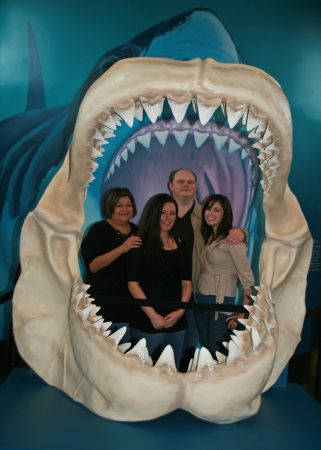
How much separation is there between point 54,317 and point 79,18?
2541 mm

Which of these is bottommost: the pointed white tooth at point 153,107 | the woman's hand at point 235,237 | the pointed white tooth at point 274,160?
the woman's hand at point 235,237

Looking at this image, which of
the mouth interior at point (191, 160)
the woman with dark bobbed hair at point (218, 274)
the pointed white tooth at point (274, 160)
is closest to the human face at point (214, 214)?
the woman with dark bobbed hair at point (218, 274)

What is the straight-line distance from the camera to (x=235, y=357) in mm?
1146

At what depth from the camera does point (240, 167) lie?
324 cm

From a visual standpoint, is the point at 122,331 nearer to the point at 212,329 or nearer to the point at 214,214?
the point at 212,329

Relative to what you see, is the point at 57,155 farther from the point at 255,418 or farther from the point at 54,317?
the point at 255,418

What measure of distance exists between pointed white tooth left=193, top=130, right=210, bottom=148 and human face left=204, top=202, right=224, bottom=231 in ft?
3.68

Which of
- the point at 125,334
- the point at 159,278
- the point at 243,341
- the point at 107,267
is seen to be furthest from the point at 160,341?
the point at 243,341

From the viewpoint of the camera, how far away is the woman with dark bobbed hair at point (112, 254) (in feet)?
6.72

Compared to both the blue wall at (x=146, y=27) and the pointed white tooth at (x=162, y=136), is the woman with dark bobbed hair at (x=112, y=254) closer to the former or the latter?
the pointed white tooth at (x=162, y=136)

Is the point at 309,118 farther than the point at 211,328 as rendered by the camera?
Yes

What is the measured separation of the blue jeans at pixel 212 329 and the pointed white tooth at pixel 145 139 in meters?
1.49

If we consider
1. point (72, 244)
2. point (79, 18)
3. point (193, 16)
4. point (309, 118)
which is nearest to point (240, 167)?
point (309, 118)

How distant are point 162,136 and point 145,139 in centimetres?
15
